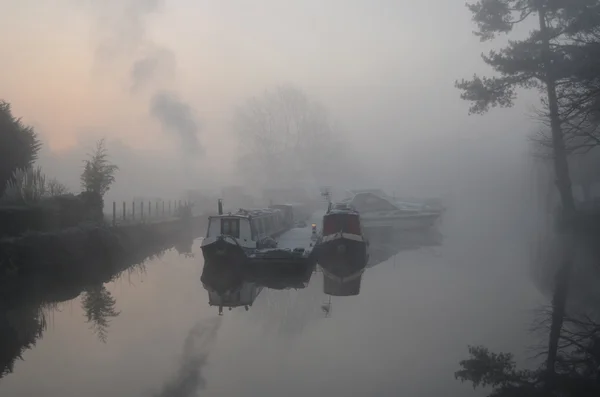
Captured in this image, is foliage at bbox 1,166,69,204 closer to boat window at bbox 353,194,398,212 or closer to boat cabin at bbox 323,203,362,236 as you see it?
boat cabin at bbox 323,203,362,236

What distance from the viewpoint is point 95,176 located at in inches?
1010

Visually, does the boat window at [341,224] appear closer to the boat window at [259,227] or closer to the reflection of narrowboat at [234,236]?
the reflection of narrowboat at [234,236]

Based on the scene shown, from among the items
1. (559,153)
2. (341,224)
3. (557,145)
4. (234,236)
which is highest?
(557,145)


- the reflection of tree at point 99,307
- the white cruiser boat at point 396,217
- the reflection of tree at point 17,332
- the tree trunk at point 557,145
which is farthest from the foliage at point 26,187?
the tree trunk at point 557,145

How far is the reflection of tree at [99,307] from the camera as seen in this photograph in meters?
10.7

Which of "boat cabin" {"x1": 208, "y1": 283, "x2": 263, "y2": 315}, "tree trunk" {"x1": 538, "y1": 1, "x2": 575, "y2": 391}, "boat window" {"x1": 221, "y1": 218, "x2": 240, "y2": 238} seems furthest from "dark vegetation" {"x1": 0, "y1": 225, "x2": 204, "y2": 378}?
"tree trunk" {"x1": 538, "y1": 1, "x2": 575, "y2": 391}

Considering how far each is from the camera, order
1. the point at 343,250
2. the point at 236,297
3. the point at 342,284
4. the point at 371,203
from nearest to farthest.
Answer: the point at 236,297 < the point at 342,284 < the point at 343,250 < the point at 371,203

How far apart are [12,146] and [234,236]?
11015 mm

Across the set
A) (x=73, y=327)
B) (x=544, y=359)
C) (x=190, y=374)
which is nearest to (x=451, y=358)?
(x=544, y=359)

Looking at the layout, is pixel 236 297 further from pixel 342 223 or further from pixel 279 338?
pixel 342 223

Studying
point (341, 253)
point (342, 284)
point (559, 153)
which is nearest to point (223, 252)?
point (341, 253)

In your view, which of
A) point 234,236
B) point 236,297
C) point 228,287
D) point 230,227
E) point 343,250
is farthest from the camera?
point 230,227

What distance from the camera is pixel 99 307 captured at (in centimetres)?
1277

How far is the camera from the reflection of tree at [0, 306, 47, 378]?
27.9 ft
